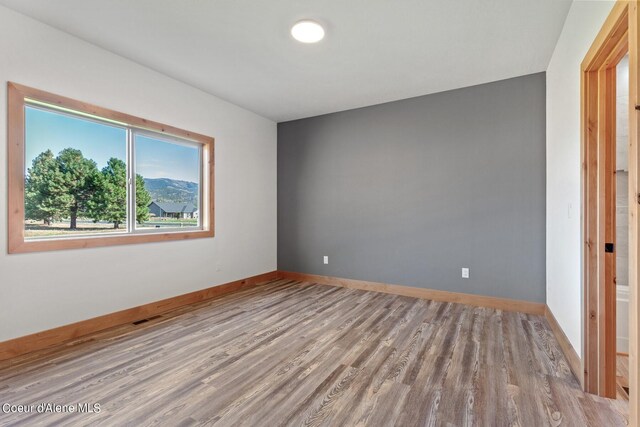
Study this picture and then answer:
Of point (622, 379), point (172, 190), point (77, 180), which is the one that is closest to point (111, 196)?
point (77, 180)

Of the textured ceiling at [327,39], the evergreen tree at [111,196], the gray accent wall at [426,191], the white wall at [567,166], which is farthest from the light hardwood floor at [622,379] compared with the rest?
the evergreen tree at [111,196]

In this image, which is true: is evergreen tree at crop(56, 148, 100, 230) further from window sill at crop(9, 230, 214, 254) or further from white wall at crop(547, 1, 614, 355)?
white wall at crop(547, 1, 614, 355)

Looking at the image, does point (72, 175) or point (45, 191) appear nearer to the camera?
point (45, 191)

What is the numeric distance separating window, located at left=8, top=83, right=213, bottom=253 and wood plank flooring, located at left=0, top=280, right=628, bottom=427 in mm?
1057

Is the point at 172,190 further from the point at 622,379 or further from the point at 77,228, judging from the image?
the point at 622,379

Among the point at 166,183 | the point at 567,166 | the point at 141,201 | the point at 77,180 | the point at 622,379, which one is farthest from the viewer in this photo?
the point at 166,183

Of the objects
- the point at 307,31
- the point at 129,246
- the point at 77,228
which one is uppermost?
the point at 307,31

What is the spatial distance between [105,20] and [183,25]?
0.62 m

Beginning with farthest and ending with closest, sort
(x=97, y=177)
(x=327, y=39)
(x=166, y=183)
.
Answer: (x=166, y=183) < (x=97, y=177) < (x=327, y=39)

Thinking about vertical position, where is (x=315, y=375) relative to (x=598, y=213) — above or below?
below

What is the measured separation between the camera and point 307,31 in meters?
2.52

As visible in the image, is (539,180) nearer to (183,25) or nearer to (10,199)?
(183,25)

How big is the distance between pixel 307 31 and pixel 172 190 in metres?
2.47

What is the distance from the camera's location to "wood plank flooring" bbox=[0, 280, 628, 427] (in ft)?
5.37
